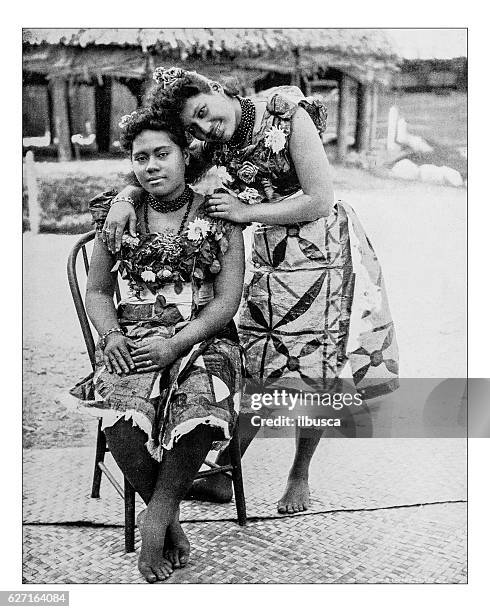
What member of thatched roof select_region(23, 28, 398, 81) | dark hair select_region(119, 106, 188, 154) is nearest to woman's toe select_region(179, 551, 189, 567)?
dark hair select_region(119, 106, 188, 154)

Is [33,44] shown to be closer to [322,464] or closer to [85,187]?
[85,187]

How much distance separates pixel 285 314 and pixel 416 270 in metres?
0.43

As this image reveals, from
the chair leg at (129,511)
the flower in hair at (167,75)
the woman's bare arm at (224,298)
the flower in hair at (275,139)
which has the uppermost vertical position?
the flower in hair at (167,75)

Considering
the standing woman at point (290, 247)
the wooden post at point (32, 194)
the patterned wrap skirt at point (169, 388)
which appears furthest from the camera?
the wooden post at point (32, 194)

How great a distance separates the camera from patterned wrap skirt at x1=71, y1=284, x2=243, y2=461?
191 cm

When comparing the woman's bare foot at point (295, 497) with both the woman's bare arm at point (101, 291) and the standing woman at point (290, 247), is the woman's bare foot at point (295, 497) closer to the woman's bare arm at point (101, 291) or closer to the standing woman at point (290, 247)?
the standing woman at point (290, 247)

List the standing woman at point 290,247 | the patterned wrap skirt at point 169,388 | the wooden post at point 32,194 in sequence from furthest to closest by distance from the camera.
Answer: the wooden post at point 32,194 < the standing woman at point 290,247 < the patterned wrap skirt at point 169,388

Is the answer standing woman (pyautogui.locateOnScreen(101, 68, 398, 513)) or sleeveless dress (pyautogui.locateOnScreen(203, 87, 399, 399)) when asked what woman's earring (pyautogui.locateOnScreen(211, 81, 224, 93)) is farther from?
sleeveless dress (pyautogui.locateOnScreen(203, 87, 399, 399))

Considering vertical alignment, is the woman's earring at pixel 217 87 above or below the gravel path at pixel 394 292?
above

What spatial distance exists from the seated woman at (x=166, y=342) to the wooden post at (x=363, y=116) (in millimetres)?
482

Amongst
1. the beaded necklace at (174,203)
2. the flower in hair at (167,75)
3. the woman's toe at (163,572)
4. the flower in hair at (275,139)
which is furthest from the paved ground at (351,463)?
the flower in hair at (167,75)

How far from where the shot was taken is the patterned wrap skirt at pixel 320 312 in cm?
207

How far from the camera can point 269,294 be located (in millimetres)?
2080
